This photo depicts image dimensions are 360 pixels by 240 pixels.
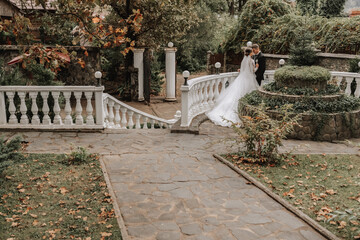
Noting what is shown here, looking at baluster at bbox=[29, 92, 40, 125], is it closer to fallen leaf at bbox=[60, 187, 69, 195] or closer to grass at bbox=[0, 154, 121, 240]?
grass at bbox=[0, 154, 121, 240]

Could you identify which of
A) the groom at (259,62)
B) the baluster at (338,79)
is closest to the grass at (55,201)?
the groom at (259,62)

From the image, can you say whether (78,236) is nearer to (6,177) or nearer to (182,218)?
(182,218)

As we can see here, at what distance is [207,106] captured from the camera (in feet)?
37.9

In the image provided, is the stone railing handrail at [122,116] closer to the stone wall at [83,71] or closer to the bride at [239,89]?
the bride at [239,89]

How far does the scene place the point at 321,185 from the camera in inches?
249

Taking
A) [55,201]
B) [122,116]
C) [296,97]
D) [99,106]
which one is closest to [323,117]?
[296,97]

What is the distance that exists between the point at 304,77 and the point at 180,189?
549 cm

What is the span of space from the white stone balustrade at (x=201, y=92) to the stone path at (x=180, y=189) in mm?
809

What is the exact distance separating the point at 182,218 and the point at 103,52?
14.7 meters

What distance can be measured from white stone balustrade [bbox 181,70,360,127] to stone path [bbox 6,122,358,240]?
0.81 metres

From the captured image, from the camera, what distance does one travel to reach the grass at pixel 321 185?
197 inches

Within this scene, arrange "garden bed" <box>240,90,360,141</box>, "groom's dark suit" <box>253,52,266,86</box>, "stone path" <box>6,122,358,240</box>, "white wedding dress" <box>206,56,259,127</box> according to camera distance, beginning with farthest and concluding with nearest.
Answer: "groom's dark suit" <box>253,52,266,86</box> < "white wedding dress" <box>206,56,259,127</box> < "garden bed" <box>240,90,360,141</box> < "stone path" <box>6,122,358,240</box>

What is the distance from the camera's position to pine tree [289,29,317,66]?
10.3m

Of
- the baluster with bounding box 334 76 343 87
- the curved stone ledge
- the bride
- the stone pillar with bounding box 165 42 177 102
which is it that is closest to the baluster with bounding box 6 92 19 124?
the bride
